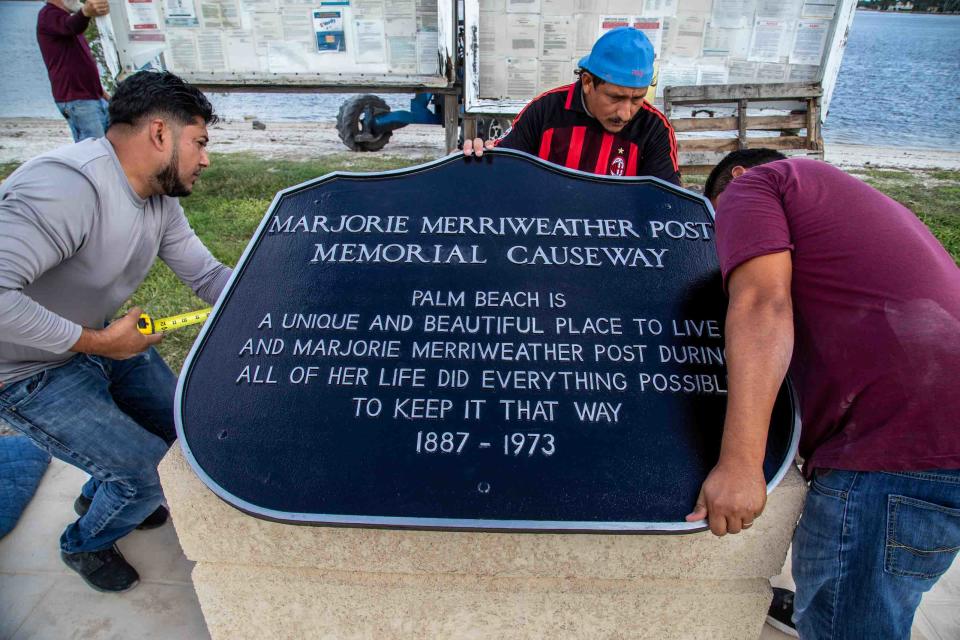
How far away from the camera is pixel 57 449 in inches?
80.6

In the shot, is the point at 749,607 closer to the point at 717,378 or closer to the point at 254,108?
the point at 717,378

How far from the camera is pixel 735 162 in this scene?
7.45 feet

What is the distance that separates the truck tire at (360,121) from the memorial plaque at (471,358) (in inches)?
263

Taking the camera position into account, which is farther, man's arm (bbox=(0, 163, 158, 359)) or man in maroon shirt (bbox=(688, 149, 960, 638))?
man's arm (bbox=(0, 163, 158, 359))

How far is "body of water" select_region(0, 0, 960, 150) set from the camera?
18062 mm

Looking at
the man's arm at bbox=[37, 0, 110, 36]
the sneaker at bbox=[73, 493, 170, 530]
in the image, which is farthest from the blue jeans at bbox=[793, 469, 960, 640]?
the man's arm at bbox=[37, 0, 110, 36]

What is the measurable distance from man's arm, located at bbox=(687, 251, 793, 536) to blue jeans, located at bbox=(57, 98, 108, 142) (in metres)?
6.09

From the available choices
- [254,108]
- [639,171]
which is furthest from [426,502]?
[254,108]

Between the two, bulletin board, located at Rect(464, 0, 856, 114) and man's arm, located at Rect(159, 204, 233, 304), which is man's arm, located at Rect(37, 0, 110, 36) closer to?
bulletin board, located at Rect(464, 0, 856, 114)

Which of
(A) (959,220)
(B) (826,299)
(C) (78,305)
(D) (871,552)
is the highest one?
(B) (826,299)

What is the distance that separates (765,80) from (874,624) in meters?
5.54

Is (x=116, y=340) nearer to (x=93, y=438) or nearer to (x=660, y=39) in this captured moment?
(x=93, y=438)

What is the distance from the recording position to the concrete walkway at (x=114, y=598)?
210cm

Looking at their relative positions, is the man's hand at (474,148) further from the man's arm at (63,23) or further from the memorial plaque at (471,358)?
the man's arm at (63,23)
